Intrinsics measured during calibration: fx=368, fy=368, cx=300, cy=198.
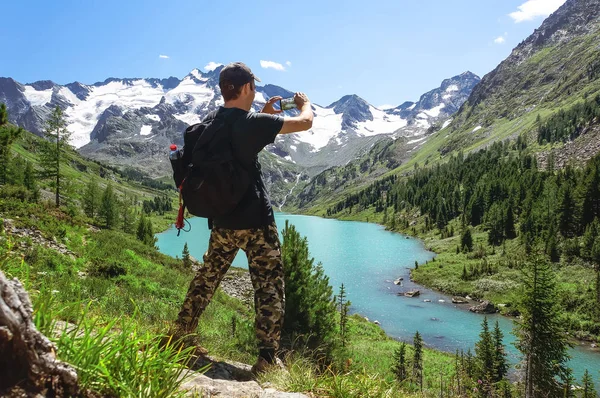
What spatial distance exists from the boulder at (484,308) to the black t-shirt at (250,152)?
5680 centimetres

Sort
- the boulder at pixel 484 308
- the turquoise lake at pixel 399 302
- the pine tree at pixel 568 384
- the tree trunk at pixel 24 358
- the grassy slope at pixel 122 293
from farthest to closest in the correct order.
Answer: the boulder at pixel 484 308
the turquoise lake at pixel 399 302
the pine tree at pixel 568 384
the grassy slope at pixel 122 293
the tree trunk at pixel 24 358

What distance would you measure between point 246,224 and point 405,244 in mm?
111816

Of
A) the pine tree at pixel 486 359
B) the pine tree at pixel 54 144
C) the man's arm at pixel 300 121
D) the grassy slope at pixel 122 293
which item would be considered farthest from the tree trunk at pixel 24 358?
the pine tree at pixel 54 144

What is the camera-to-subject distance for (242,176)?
4.34 meters

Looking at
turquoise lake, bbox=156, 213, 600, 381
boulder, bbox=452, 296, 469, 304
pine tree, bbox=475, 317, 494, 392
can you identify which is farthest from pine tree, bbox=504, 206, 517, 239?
pine tree, bbox=475, 317, 494, 392

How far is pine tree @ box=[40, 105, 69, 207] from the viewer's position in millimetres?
39938

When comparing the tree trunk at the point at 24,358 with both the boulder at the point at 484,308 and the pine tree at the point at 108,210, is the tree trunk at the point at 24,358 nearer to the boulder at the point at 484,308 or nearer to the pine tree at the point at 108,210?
the pine tree at the point at 108,210

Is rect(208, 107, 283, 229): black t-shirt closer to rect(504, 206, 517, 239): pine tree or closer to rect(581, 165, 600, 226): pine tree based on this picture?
rect(581, 165, 600, 226): pine tree

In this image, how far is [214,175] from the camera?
4258mm

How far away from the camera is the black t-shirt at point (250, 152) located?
14.2ft

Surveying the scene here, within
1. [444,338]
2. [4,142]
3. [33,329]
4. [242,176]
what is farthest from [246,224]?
[444,338]

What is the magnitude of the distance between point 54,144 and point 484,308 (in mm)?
59515

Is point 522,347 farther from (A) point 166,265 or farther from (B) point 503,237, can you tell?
(B) point 503,237

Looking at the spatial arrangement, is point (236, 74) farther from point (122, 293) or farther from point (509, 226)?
point (509, 226)
